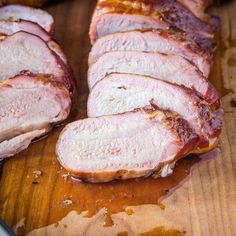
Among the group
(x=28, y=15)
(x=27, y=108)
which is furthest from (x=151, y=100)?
(x=28, y=15)

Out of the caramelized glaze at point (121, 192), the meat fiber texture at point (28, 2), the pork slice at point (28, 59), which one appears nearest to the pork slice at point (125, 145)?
the caramelized glaze at point (121, 192)

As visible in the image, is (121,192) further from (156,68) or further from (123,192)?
(156,68)

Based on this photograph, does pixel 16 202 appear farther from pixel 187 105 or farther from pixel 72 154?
pixel 187 105

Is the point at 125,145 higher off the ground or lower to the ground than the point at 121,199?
higher

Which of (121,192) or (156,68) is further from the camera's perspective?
(156,68)

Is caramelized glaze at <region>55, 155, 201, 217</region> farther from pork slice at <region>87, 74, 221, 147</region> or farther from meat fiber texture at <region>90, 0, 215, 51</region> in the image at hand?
meat fiber texture at <region>90, 0, 215, 51</region>

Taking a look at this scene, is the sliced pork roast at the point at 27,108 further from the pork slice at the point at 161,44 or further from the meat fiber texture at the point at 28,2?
the meat fiber texture at the point at 28,2

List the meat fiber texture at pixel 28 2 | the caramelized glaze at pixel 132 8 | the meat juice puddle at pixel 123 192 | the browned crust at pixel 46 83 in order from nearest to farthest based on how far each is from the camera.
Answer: the meat juice puddle at pixel 123 192
the browned crust at pixel 46 83
the caramelized glaze at pixel 132 8
the meat fiber texture at pixel 28 2

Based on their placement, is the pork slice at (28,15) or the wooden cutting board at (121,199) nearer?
the wooden cutting board at (121,199)
